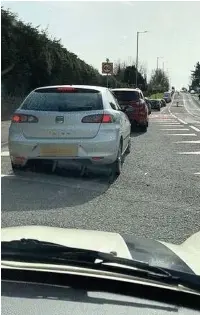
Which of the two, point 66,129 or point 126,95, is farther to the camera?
point 126,95

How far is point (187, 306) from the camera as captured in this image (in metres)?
2.12

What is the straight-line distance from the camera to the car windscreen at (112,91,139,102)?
1748 cm

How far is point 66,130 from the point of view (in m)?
8.09

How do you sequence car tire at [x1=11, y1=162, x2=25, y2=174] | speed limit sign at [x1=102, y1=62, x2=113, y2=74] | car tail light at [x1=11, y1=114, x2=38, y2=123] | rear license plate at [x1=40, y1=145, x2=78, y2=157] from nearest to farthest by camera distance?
rear license plate at [x1=40, y1=145, x2=78, y2=157], car tail light at [x1=11, y1=114, x2=38, y2=123], car tire at [x1=11, y1=162, x2=25, y2=174], speed limit sign at [x1=102, y1=62, x2=113, y2=74]

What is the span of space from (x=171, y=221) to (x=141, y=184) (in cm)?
229

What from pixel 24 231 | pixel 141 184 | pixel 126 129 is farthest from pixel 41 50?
pixel 24 231

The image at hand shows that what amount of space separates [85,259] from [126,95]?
612 inches

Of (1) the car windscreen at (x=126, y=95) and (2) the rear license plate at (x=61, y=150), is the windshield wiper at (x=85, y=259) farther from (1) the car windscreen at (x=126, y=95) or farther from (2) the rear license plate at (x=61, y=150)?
(1) the car windscreen at (x=126, y=95)

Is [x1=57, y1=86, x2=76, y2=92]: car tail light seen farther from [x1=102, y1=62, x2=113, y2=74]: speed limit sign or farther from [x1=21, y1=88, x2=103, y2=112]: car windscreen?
[x1=102, y1=62, x2=113, y2=74]: speed limit sign

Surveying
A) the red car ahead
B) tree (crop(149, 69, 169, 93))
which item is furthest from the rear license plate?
tree (crop(149, 69, 169, 93))

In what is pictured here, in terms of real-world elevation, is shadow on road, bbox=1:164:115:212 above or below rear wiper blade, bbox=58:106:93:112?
below

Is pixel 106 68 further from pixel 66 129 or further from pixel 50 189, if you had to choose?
pixel 50 189

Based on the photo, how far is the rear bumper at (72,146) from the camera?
8.11 m

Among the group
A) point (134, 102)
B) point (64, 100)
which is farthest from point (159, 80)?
point (64, 100)
